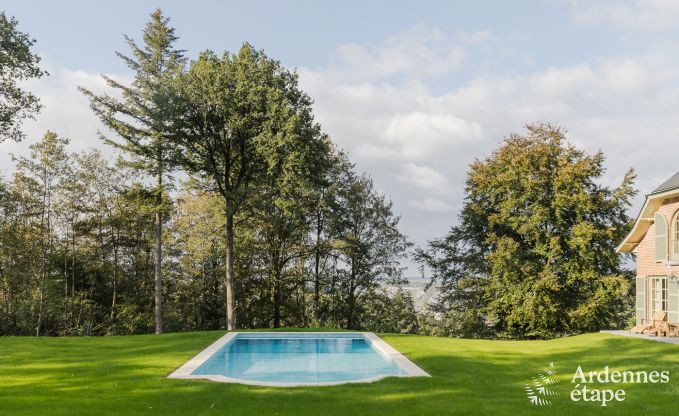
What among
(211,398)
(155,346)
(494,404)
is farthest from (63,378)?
(494,404)

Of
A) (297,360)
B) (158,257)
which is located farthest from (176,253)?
(297,360)

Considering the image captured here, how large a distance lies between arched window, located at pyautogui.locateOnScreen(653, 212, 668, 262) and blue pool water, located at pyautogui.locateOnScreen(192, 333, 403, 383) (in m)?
Answer: 11.4

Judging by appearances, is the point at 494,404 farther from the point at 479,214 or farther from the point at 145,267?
the point at 145,267

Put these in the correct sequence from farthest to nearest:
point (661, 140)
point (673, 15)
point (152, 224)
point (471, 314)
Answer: point (152, 224)
point (471, 314)
point (661, 140)
point (673, 15)

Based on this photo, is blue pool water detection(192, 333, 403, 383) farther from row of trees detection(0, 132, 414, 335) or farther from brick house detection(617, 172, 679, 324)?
brick house detection(617, 172, 679, 324)

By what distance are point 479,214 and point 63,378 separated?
20.9 metres

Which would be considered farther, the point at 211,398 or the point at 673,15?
the point at 673,15

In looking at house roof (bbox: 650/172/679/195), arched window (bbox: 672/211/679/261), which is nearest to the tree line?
house roof (bbox: 650/172/679/195)

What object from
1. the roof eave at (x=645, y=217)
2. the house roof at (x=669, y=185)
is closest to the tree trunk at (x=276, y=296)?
the roof eave at (x=645, y=217)

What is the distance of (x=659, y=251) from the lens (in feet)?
57.6

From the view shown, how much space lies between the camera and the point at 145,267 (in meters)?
28.3

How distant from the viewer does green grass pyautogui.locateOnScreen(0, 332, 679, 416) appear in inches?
303

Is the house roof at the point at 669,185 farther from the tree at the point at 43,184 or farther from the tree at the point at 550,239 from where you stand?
the tree at the point at 43,184

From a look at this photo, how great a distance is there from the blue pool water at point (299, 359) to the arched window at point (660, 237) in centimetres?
1145
